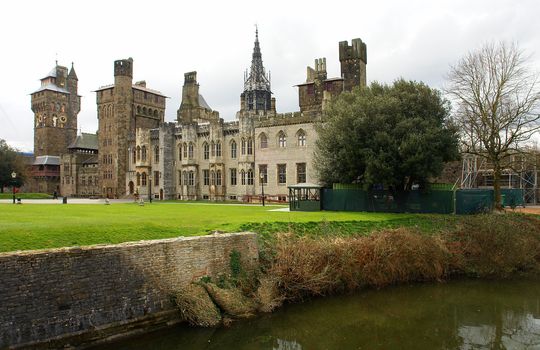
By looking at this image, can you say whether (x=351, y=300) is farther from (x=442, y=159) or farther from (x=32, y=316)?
(x=442, y=159)

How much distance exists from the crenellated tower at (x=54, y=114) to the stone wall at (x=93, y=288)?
77.0 metres

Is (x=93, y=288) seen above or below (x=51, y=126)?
below

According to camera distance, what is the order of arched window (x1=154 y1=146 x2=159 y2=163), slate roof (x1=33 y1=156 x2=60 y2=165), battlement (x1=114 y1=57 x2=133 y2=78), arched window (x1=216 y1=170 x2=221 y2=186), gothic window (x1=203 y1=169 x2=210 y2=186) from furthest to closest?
slate roof (x1=33 y1=156 x2=60 y2=165) → battlement (x1=114 y1=57 x2=133 y2=78) → arched window (x1=154 y1=146 x2=159 y2=163) → gothic window (x1=203 y1=169 x2=210 y2=186) → arched window (x1=216 y1=170 x2=221 y2=186)

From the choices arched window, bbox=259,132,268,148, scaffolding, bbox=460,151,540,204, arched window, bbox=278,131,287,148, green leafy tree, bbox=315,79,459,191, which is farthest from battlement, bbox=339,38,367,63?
green leafy tree, bbox=315,79,459,191

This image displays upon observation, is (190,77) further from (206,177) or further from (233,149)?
(233,149)

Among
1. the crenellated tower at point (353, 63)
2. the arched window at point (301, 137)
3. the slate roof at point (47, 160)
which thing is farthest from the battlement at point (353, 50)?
the slate roof at point (47, 160)

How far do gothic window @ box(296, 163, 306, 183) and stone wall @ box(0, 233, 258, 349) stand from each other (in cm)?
2832

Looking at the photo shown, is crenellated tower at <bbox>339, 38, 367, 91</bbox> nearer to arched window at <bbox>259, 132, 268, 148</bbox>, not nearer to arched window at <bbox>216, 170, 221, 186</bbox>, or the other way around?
arched window at <bbox>259, 132, 268, 148</bbox>

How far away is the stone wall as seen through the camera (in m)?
11.1

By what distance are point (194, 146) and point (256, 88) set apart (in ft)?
105

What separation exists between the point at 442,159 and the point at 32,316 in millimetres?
24107

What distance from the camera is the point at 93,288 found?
1248 cm

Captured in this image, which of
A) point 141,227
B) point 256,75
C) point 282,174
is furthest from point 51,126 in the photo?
point 141,227

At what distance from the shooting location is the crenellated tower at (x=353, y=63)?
46812 millimetres
